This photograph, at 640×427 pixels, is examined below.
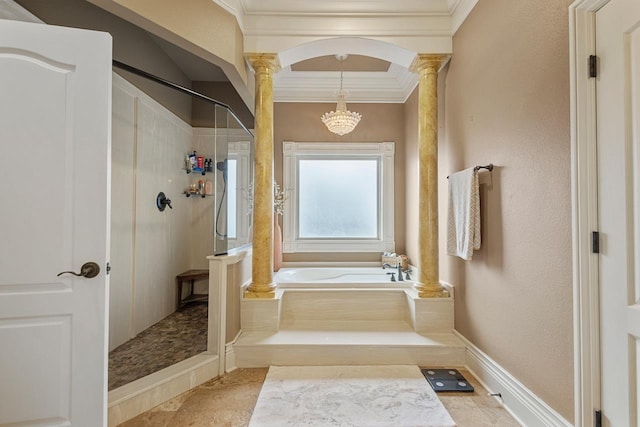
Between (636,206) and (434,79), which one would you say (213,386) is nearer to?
(636,206)

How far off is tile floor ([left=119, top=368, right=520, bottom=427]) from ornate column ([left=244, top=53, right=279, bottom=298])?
0.71m

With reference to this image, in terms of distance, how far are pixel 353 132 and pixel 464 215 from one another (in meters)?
2.07

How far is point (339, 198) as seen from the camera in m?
3.81

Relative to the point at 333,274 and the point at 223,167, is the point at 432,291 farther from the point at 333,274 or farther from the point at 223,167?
the point at 223,167

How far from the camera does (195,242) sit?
11.2 feet

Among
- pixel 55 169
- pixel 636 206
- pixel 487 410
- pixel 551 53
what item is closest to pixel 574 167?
pixel 636 206

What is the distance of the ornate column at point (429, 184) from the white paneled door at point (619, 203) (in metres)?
1.27

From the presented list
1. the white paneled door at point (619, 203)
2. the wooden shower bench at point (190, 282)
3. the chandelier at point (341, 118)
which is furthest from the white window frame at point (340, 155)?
the white paneled door at point (619, 203)

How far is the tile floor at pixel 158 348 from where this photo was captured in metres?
1.95

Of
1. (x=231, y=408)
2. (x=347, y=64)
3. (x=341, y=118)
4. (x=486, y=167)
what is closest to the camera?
(x=231, y=408)

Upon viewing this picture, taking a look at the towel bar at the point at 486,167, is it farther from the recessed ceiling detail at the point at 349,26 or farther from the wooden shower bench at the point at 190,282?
the wooden shower bench at the point at 190,282

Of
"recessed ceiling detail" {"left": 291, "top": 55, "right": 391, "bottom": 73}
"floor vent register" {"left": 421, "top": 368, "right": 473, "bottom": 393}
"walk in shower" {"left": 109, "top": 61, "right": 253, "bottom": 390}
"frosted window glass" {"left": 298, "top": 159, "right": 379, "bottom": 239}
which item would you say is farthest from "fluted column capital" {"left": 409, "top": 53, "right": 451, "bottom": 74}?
"floor vent register" {"left": 421, "top": 368, "right": 473, "bottom": 393}

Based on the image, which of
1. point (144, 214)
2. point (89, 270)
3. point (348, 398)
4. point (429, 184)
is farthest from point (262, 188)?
point (348, 398)

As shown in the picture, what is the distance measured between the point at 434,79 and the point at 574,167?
158 cm
